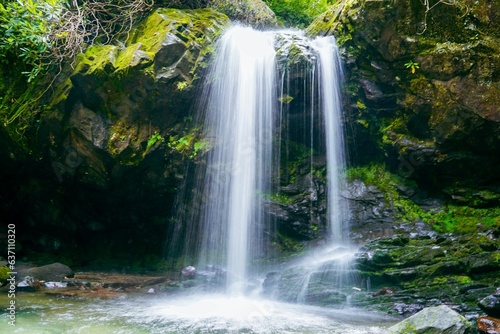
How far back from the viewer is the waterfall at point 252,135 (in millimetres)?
8734

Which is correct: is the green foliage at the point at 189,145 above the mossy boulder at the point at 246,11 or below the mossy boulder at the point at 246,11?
below

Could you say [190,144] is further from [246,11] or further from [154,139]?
[246,11]

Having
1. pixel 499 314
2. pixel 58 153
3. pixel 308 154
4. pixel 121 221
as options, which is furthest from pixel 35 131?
pixel 499 314

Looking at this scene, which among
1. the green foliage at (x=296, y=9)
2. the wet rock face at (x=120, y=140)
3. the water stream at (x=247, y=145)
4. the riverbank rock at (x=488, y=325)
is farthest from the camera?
the green foliage at (x=296, y=9)

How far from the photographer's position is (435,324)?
4320 mm

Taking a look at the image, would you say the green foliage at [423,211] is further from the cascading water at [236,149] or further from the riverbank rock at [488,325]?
the riverbank rock at [488,325]

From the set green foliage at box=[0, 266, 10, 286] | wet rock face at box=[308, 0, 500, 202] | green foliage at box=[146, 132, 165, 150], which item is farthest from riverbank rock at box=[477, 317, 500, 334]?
green foliage at box=[0, 266, 10, 286]

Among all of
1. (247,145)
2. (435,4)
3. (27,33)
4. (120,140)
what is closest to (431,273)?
(247,145)

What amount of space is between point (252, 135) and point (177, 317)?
179 inches

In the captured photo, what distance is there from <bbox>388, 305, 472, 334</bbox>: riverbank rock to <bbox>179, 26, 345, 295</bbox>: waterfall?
4.10m

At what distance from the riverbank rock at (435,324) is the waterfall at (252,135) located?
410 cm

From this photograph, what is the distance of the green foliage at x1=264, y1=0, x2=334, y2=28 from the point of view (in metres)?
13.4

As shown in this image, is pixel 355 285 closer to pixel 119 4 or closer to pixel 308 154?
pixel 308 154

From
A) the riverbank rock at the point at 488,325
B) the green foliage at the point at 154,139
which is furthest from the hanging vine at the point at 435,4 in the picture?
the green foliage at the point at 154,139
